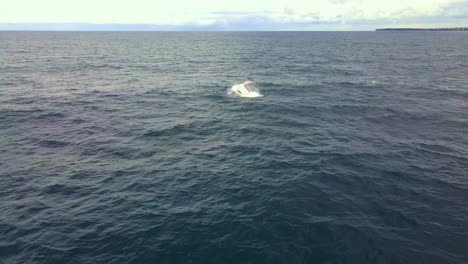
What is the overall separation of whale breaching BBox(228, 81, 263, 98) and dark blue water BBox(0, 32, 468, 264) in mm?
4367

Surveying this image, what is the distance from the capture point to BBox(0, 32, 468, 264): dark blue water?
71.6 ft

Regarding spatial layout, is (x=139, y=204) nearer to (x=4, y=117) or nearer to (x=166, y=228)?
(x=166, y=228)

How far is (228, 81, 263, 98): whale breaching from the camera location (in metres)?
66.5

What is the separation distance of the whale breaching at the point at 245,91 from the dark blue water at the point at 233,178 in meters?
4.37

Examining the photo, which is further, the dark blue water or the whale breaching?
the whale breaching

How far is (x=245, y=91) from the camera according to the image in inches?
2692

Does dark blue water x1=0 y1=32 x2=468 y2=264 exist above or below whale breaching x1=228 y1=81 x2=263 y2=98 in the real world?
below

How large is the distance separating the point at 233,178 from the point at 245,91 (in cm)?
3947

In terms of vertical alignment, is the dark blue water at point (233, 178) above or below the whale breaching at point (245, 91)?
below

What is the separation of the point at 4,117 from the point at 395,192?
58301 millimetres

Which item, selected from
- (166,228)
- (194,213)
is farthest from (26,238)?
(194,213)

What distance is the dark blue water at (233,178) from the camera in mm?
21828

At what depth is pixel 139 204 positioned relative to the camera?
88.3ft

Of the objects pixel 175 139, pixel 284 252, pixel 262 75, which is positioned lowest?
pixel 284 252
